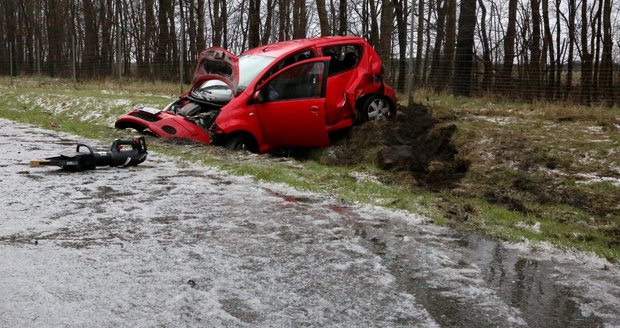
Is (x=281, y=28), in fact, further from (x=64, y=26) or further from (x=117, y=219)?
(x=117, y=219)

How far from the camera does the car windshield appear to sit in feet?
35.8

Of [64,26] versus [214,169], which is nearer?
[214,169]

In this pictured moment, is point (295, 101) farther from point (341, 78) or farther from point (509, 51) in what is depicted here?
point (509, 51)

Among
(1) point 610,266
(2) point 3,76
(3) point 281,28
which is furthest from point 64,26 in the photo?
(1) point 610,266

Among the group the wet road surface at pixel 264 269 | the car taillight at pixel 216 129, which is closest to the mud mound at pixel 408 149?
the car taillight at pixel 216 129

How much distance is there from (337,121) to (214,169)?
123 inches

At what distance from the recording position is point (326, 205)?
6.78m

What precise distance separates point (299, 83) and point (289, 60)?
2.03ft

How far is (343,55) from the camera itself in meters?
11.6

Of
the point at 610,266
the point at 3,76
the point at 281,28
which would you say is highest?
the point at 281,28

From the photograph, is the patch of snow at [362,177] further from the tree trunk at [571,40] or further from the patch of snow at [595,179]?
the tree trunk at [571,40]

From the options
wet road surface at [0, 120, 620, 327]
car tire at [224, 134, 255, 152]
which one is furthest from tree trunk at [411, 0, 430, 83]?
wet road surface at [0, 120, 620, 327]

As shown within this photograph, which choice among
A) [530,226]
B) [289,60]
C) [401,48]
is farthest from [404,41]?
[530,226]

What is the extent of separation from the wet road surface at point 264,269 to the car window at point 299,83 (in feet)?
13.4
